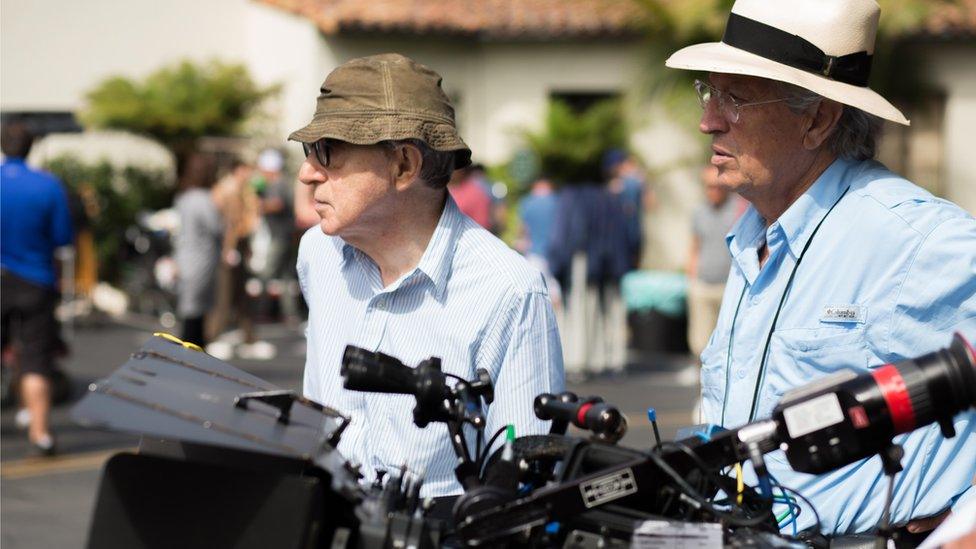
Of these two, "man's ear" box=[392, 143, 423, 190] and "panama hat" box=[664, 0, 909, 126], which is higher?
"panama hat" box=[664, 0, 909, 126]

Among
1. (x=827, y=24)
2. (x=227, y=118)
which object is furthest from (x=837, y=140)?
(x=227, y=118)

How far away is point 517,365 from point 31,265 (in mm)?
6685

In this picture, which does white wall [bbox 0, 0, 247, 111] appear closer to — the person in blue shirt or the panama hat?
the person in blue shirt

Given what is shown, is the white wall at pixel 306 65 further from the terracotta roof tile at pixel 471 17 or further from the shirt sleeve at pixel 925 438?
the shirt sleeve at pixel 925 438

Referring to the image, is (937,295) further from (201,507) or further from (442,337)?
(201,507)

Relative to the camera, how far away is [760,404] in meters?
2.98

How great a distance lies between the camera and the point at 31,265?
29.9 ft

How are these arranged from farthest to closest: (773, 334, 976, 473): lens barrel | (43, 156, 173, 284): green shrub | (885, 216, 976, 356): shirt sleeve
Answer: (43, 156, 173, 284): green shrub, (885, 216, 976, 356): shirt sleeve, (773, 334, 976, 473): lens barrel

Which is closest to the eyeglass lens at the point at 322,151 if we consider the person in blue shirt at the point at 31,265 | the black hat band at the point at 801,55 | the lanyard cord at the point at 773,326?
the black hat band at the point at 801,55

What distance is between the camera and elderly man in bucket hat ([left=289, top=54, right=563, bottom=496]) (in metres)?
3.18

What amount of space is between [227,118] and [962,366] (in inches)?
862

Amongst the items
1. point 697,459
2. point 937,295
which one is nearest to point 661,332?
point 937,295

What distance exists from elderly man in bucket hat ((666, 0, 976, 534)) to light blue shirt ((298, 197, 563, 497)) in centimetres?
43

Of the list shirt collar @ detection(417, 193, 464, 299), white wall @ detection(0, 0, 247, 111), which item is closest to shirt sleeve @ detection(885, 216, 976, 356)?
shirt collar @ detection(417, 193, 464, 299)
